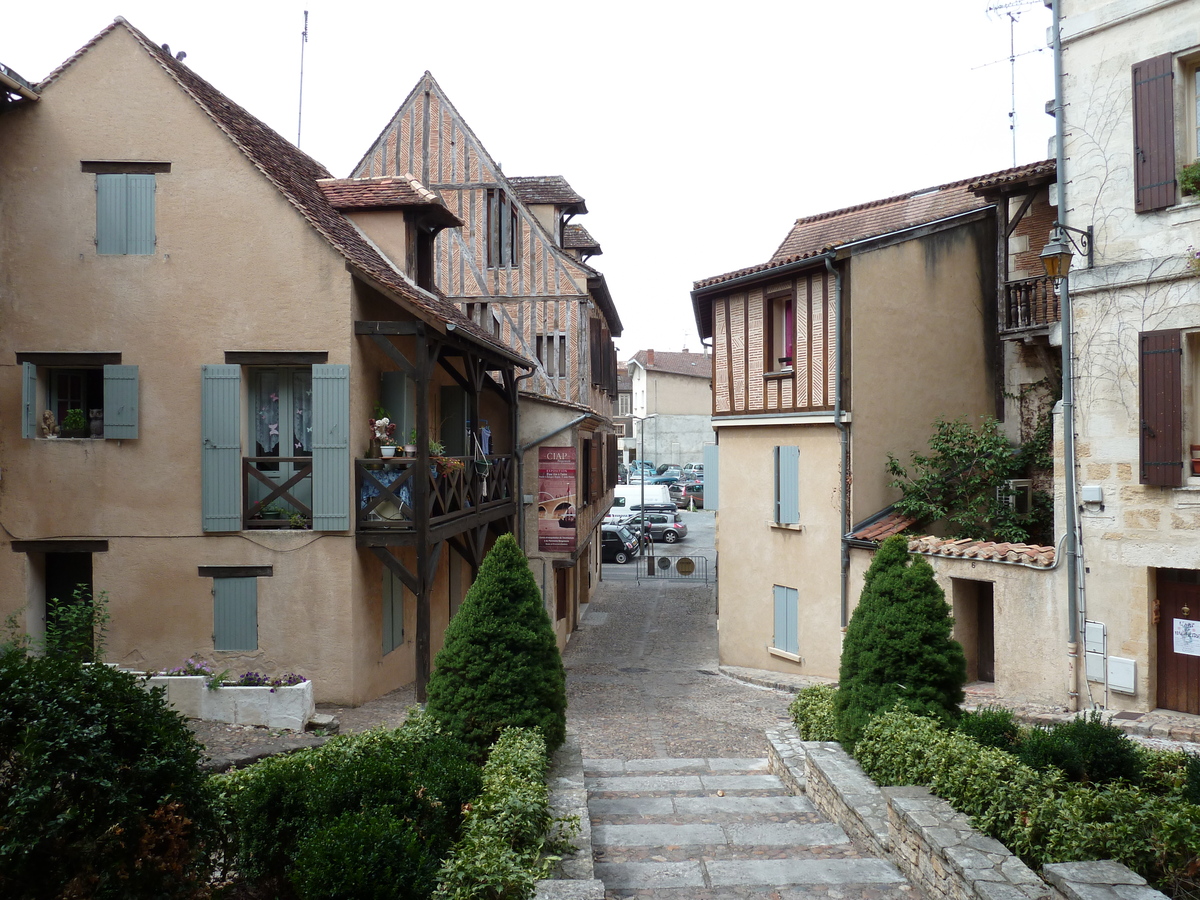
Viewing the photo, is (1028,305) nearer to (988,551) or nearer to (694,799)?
(988,551)

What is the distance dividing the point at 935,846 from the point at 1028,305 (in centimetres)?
1130

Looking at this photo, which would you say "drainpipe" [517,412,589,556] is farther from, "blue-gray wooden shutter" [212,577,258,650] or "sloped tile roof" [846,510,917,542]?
"blue-gray wooden shutter" [212,577,258,650]

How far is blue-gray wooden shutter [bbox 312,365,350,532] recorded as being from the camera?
38.4ft

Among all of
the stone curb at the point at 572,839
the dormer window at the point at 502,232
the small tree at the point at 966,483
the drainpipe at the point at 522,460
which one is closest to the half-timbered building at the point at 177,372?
the stone curb at the point at 572,839

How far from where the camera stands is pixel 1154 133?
10289mm

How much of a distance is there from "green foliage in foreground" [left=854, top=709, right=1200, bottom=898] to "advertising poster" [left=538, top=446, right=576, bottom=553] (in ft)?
36.6

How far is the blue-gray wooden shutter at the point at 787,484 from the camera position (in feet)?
52.6

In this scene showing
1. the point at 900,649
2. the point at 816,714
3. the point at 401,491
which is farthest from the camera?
the point at 401,491

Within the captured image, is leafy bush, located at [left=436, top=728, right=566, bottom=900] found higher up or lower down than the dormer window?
lower down

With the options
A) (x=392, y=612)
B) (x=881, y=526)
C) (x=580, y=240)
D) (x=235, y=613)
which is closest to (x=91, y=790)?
(x=235, y=613)

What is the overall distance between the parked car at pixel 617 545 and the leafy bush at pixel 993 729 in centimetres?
2767

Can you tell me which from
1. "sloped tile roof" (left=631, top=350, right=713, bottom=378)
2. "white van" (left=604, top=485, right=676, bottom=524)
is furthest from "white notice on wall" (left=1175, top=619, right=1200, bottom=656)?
"sloped tile roof" (left=631, top=350, right=713, bottom=378)

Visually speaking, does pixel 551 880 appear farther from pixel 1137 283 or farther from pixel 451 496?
pixel 1137 283

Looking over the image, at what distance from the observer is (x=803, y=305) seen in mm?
15703
